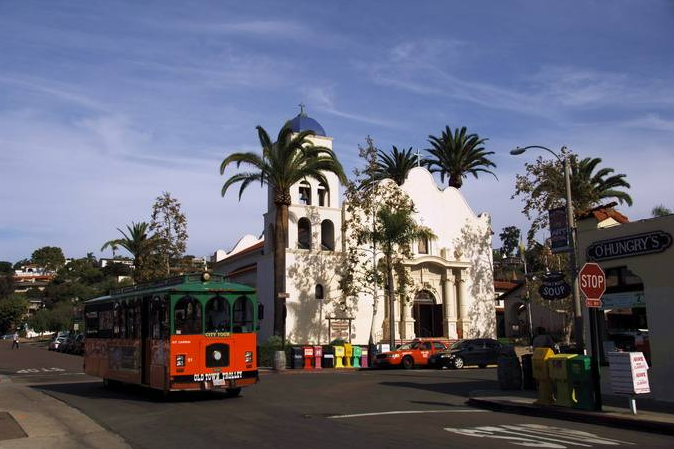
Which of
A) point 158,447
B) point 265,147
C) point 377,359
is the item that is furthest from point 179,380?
point 265,147

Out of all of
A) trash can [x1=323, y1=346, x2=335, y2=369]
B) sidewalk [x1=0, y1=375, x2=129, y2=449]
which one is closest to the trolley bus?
sidewalk [x1=0, y1=375, x2=129, y2=449]

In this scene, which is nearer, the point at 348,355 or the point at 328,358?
the point at 328,358

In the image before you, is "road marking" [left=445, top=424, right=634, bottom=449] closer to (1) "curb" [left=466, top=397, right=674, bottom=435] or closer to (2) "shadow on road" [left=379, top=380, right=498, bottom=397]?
(1) "curb" [left=466, top=397, right=674, bottom=435]

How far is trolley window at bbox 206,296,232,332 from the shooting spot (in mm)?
16766

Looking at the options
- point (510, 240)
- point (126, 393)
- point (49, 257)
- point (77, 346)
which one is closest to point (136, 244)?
point (77, 346)

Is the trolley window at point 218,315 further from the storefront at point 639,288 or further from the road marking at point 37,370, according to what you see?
the road marking at point 37,370

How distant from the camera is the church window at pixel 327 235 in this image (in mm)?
42941

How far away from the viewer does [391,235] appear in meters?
→ 37.8

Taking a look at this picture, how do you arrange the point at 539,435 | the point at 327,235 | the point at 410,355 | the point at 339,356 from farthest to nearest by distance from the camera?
the point at 327,235
the point at 339,356
the point at 410,355
the point at 539,435

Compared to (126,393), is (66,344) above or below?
above

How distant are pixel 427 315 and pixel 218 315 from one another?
30.2m

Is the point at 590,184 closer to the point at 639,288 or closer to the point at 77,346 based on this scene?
the point at 639,288

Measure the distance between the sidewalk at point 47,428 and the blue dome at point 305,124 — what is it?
2857 centimetres

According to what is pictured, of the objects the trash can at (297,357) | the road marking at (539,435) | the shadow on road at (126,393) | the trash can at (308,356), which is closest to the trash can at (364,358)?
the trash can at (308,356)
